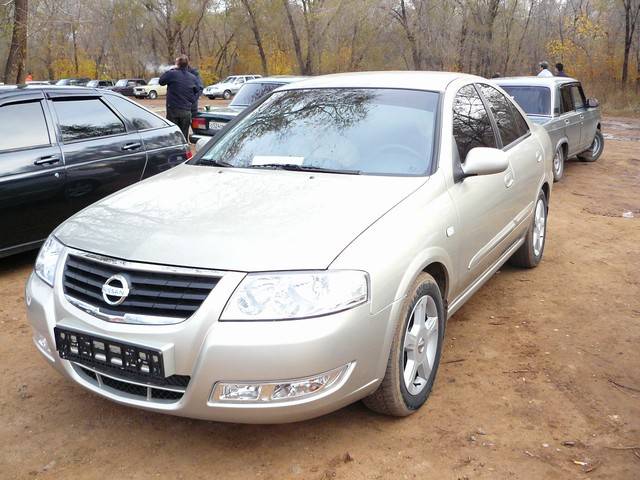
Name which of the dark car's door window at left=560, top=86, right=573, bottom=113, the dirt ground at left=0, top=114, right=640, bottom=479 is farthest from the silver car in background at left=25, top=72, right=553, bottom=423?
the dark car's door window at left=560, top=86, right=573, bottom=113

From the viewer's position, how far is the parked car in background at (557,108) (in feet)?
29.4

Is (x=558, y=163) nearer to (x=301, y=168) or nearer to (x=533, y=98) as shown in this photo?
(x=533, y=98)

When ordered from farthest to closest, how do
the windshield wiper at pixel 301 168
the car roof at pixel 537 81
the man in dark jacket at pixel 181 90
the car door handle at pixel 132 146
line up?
the man in dark jacket at pixel 181 90 → the car roof at pixel 537 81 → the car door handle at pixel 132 146 → the windshield wiper at pixel 301 168

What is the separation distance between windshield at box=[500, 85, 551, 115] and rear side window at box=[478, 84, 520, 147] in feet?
14.5

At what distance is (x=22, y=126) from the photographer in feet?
17.3

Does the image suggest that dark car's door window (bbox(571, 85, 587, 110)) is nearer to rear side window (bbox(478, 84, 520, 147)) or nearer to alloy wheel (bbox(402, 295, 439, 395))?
rear side window (bbox(478, 84, 520, 147))

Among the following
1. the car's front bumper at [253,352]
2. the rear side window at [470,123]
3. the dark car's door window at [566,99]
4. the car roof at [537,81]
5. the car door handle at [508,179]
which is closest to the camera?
the car's front bumper at [253,352]

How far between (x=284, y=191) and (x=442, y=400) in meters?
1.38

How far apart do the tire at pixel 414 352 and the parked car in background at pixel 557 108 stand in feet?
20.5

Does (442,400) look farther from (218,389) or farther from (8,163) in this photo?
(8,163)

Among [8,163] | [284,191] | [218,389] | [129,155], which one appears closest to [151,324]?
[218,389]

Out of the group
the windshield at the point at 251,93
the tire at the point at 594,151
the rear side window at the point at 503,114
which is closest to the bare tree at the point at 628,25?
the tire at the point at 594,151

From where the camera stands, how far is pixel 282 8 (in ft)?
137

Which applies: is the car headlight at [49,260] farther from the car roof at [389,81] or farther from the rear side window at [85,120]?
the rear side window at [85,120]
